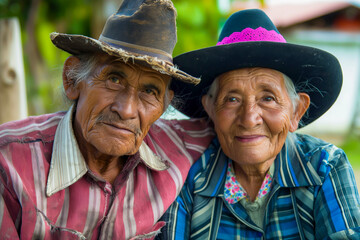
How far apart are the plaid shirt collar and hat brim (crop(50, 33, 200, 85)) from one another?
2.44 ft

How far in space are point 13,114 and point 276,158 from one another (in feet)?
8.25

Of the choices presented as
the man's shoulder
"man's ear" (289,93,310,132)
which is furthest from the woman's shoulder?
the man's shoulder

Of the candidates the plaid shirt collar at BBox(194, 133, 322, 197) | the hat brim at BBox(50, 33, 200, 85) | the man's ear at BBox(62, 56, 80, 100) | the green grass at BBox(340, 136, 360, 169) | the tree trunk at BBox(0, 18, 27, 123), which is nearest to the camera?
the hat brim at BBox(50, 33, 200, 85)

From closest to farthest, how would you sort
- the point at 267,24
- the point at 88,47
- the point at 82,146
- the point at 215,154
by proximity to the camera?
the point at 88,47
the point at 82,146
the point at 267,24
the point at 215,154

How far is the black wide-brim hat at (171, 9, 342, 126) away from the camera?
245 cm

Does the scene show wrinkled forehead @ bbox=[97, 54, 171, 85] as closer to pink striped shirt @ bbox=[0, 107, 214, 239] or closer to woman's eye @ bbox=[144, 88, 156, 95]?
woman's eye @ bbox=[144, 88, 156, 95]

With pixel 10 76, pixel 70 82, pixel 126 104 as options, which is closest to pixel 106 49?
pixel 126 104

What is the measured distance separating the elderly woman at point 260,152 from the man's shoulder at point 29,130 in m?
0.88

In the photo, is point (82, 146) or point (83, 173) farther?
point (82, 146)

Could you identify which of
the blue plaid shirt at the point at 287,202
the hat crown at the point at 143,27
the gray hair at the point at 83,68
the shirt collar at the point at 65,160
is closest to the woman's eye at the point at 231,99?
the blue plaid shirt at the point at 287,202

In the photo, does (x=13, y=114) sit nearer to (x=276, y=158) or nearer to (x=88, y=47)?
(x=88, y=47)

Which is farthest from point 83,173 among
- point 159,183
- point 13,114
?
point 13,114

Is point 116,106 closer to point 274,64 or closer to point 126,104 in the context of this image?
point 126,104

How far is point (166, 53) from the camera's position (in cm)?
231
